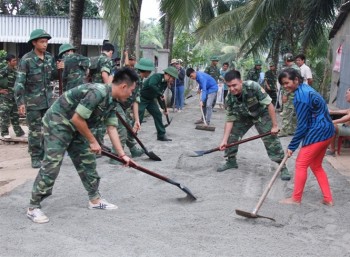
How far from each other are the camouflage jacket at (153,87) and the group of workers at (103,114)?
0.02 metres

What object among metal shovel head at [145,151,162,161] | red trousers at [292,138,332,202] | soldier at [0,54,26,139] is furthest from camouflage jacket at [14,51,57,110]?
red trousers at [292,138,332,202]

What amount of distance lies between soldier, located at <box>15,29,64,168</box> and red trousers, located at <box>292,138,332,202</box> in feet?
10.8

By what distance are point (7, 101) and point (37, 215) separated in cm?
521

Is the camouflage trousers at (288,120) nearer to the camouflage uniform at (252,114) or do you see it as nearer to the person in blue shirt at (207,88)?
the person in blue shirt at (207,88)

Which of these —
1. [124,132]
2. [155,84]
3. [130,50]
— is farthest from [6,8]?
[124,132]

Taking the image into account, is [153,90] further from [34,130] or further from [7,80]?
[7,80]

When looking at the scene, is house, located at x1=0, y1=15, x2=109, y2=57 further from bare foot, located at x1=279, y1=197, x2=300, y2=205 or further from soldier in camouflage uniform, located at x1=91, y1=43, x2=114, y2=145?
bare foot, located at x1=279, y1=197, x2=300, y2=205

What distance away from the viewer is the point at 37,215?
4.10 m

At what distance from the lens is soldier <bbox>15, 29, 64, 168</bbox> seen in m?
5.88

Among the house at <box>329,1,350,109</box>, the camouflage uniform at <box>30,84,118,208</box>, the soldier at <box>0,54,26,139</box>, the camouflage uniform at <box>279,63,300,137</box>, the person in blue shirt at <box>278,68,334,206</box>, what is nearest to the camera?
the camouflage uniform at <box>30,84,118,208</box>

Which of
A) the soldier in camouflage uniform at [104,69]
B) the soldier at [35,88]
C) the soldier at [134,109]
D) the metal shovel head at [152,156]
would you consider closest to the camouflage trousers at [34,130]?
the soldier at [35,88]

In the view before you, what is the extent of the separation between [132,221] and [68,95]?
125 centimetres

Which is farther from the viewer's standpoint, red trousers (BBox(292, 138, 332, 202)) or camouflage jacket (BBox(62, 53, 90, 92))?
camouflage jacket (BBox(62, 53, 90, 92))

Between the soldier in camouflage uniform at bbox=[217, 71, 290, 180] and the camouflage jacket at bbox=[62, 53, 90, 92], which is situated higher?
the camouflage jacket at bbox=[62, 53, 90, 92]
